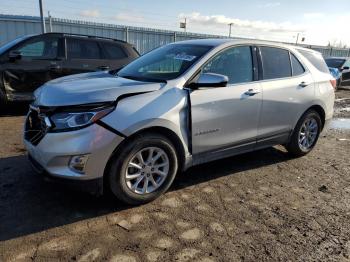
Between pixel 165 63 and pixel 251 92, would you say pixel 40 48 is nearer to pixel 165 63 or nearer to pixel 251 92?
pixel 165 63

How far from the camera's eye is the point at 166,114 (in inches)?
147

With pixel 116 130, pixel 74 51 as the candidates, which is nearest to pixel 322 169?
pixel 116 130

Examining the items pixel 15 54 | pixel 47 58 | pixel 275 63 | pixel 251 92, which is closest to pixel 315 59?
pixel 275 63

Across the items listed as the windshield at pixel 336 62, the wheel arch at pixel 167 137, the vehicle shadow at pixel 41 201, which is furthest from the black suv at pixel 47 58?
the windshield at pixel 336 62

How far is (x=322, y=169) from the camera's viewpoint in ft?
17.3

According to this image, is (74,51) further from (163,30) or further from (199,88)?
(163,30)

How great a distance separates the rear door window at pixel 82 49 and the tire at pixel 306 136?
5154 millimetres

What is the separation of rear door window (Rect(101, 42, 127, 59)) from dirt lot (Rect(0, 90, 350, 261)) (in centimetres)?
427

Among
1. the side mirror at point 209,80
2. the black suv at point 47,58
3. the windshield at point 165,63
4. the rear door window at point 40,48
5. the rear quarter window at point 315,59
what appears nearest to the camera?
the side mirror at point 209,80

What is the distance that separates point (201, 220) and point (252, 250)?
0.63 m

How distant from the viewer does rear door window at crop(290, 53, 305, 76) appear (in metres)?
5.32

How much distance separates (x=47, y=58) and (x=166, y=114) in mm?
5219

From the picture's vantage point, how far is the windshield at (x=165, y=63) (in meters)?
4.16

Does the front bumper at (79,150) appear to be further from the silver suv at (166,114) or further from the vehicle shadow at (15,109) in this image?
the vehicle shadow at (15,109)
